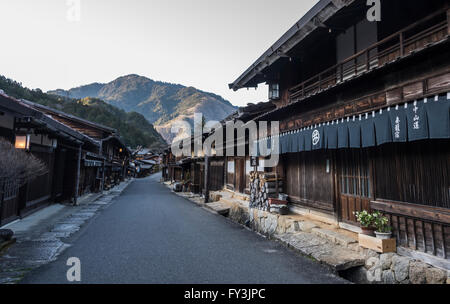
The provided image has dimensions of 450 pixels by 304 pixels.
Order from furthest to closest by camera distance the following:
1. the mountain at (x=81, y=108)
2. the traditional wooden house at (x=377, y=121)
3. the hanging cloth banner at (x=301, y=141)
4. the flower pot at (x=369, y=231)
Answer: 1. the mountain at (x=81, y=108)
2. the hanging cloth banner at (x=301, y=141)
3. the flower pot at (x=369, y=231)
4. the traditional wooden house at (x=377, y=121)

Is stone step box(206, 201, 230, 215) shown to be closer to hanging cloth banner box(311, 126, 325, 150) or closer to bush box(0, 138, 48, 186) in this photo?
hanging cloth banner box(311, 126, 325, 150)

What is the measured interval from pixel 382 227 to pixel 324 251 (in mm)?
1515

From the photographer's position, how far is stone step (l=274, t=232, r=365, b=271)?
533 cm

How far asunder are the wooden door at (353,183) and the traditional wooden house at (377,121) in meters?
0.03

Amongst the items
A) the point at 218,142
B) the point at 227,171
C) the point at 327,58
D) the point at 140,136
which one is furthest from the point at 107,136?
the point at 140,136

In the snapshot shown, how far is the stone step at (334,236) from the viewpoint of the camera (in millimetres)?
6090

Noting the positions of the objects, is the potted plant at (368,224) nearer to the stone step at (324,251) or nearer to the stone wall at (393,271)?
the stone wall at (393,271)

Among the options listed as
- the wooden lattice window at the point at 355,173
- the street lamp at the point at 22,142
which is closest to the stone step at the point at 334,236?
the wooden lattice window at the point at 355,173

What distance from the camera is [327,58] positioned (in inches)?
349

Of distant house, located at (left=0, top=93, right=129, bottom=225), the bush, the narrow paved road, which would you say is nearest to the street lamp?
distant house, located at (left=0, top=93, right=129, bottom=225)

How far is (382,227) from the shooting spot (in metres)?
5.50

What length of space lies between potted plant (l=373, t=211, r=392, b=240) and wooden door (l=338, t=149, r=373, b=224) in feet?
2.59
